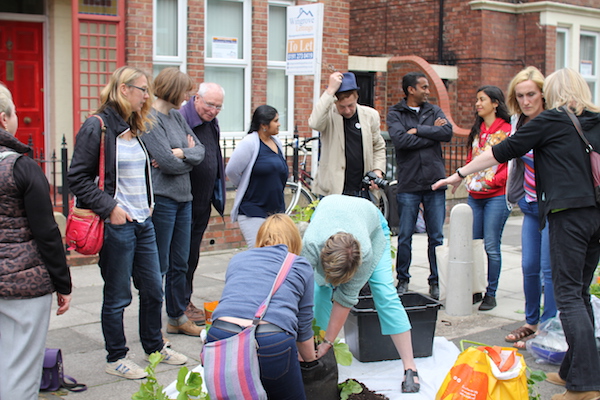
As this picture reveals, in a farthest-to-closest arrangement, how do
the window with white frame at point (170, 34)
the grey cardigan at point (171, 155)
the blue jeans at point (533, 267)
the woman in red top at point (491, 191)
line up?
1. the window with white frame at point (170, 34)
2. the woman in red top at point (491, 191)
3. the blue jeans at point (533, 267)
4. the grey cardigan at point (171, 155)

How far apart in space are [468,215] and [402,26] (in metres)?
10.7

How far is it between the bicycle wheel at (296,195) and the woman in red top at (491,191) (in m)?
3.20

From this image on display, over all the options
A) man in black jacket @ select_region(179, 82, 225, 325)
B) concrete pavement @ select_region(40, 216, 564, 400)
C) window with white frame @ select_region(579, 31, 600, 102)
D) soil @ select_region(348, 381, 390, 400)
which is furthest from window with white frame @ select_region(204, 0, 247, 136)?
window with white frame @ select_region(579, 31, 600, 102)

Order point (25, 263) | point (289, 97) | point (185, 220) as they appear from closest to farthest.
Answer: point (25, 263) → point (185, 220) → point (289, 97)

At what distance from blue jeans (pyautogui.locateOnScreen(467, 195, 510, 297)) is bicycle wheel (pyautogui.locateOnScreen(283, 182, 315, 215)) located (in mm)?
3249

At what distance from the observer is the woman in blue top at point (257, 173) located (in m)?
5.60

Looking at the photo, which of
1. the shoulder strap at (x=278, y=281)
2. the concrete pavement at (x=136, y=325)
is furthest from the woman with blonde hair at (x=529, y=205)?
the shoulder strap at (x=278, y=281)

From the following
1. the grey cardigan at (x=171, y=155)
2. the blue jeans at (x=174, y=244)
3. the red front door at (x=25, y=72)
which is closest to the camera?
the grey cardigan at (x=171, y=155)

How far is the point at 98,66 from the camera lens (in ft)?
31.4

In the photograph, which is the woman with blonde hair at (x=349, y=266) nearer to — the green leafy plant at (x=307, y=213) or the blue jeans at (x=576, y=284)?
the blue jeans at (x=576, y=284)

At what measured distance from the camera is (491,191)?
637cm

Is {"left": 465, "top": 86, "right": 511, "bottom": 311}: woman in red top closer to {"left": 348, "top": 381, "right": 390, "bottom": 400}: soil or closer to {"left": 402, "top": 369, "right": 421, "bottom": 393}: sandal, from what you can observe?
{"left": 402, "top": 369, "right": 421, "bottom": 393}: sandal

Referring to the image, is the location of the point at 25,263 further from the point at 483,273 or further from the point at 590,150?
the point at 483,273

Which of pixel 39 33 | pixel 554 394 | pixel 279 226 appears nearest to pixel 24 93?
pixel 39 33
